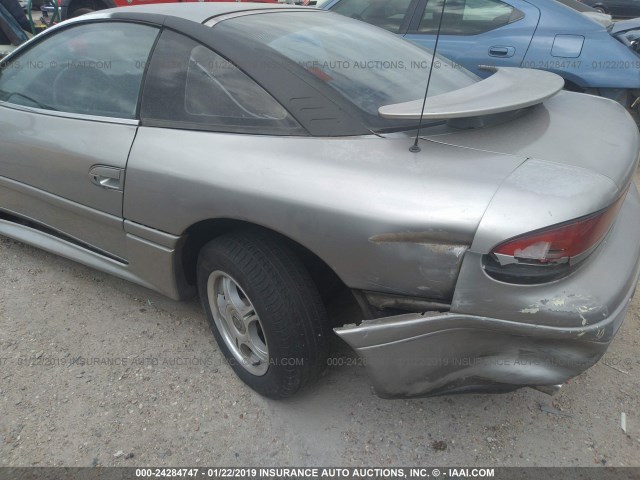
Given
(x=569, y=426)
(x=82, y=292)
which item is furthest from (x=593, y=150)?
(x=82, y=292)

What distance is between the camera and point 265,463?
1.88 metres

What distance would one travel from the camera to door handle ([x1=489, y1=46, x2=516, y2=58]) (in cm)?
418

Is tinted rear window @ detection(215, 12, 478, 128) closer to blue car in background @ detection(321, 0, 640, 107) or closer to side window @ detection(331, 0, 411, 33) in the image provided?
blue car in background @ detection(321, 0, 640, 107)

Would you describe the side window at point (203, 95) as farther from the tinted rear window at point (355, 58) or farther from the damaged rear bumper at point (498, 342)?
the damaged rear bumper at point (498, 342)

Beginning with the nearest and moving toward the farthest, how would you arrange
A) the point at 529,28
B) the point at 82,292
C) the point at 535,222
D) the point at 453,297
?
1. the point at 535,222
2. the point at 453,297
3. the point at 82,292
4. the point at 529,28

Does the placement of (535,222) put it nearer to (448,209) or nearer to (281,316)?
(448,209)

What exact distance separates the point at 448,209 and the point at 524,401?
1.13 metres

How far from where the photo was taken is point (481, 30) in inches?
169

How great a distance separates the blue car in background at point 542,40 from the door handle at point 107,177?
9.36 ft

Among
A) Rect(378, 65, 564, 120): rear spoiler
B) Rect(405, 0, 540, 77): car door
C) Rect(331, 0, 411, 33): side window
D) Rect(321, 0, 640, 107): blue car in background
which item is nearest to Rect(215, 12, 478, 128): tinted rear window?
Rect(378, 65, 564, 120): rear spoiler

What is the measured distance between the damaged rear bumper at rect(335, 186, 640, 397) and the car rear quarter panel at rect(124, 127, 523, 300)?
13cm

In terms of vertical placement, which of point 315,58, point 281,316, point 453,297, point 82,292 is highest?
point 315,58

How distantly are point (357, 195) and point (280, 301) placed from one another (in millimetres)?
522

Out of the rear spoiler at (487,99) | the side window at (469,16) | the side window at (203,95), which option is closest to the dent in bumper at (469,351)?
the rear spoiler at (487,99)
